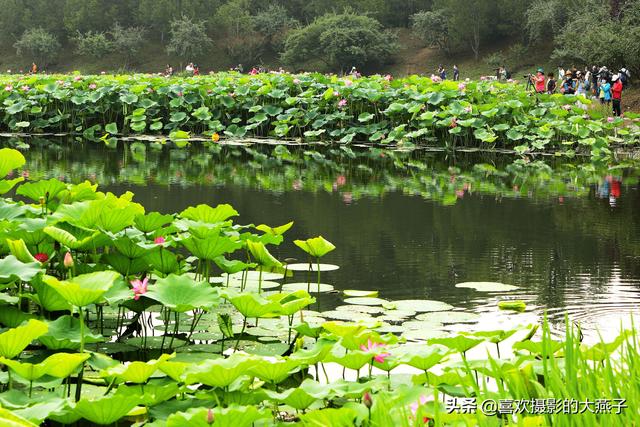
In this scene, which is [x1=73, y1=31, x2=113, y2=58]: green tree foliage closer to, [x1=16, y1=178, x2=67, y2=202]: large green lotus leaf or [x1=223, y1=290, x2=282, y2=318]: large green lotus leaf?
[x1=16, y1=178, x2=67, y2=202]: large green lotus leaf

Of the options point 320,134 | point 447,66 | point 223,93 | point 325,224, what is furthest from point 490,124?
point 447,66

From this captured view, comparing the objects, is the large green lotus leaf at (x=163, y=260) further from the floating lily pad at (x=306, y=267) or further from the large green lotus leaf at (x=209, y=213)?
the floating lily pad at (x=306, y=267)

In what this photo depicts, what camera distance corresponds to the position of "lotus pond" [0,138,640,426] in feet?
7.66

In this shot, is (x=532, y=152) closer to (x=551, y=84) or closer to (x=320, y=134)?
(x=320, y=134)

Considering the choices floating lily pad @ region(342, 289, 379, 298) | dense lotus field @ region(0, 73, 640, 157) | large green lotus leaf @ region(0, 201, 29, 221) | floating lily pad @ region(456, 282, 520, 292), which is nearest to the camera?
large green lotus leaf @ region(0, 201, 29, 221)

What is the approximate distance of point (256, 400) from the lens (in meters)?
2.51

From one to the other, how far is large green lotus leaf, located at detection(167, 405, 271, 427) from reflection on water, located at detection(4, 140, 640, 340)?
210 centimetres

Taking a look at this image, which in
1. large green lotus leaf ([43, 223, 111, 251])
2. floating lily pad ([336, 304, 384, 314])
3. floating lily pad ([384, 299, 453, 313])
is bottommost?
floating lily pad ([336, 304, 384, 314])

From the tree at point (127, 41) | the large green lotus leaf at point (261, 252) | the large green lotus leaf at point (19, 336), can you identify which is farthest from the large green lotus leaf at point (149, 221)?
the tree at point (127, 41)

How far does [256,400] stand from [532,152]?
11.1m


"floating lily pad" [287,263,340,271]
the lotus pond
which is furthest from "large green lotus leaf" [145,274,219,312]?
"floating lily pad" [287,263,340,271]

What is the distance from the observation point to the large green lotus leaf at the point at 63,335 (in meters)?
2.96

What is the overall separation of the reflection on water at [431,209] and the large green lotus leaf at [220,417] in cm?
210

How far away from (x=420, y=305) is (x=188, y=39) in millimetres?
35168
